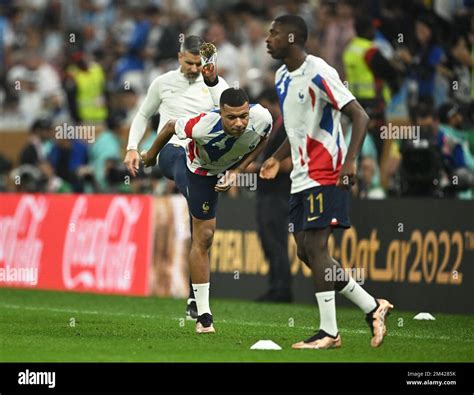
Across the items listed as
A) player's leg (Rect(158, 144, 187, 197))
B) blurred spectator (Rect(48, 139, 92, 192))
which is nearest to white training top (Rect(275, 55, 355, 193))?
player's leg (Rect(158, 144, 187, 197))

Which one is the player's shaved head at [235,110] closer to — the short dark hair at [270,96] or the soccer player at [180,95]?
the soccer player at [180,95]

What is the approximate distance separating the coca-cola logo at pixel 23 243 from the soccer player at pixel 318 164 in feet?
31.6

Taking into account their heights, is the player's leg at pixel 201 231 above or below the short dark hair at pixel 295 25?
below

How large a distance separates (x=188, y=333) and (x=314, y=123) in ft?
8.35

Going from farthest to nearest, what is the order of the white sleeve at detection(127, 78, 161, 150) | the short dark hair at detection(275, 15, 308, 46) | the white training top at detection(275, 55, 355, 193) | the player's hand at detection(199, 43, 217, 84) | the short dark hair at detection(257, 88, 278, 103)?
the short dark hair at detection(257, 88, 278, 103), the white sleeve at detection(127, 78, 161, 150), the player's hand at detection(199, 43, 217, 84), the short dark hair at detection(275, 15, 308, 46), the white training top at detection(275, 55, 355, 193)

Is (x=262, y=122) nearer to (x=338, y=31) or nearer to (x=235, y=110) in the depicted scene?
(x=235, y=110)

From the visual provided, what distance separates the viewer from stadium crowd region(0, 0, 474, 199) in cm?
1709

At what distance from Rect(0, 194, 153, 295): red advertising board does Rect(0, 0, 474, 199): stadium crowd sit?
3.00ft

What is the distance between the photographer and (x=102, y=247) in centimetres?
1966

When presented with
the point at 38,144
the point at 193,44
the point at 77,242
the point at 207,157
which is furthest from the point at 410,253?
the point at 38,144

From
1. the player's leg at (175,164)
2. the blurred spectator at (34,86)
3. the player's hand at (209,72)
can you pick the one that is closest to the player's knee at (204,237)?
the player's leg at (175,164)

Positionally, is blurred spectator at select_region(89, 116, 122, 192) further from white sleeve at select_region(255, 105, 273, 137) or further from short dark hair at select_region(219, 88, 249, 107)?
short dark hair at select_region(219, 88, 249, 107)

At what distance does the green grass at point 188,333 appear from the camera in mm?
10750

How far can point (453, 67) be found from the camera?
702 inches
